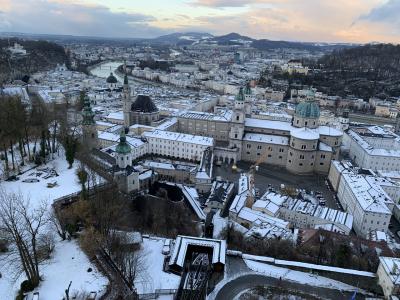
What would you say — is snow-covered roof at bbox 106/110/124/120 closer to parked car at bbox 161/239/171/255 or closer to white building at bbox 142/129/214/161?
white building at bbox 142/129/214/161

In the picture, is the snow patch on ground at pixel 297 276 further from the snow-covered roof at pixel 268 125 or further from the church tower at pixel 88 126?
the snow-covered roof at pixel 268 125

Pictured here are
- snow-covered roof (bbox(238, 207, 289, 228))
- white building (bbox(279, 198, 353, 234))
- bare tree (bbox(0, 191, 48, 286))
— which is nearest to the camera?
bare tree (bbox(0, 191, 48, 286))

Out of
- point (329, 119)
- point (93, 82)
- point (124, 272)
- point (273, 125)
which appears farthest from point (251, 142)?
point (93, 82)

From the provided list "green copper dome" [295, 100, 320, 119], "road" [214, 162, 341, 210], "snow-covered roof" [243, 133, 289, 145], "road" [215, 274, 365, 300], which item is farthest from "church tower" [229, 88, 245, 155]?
"road" [215, 274, 365, 300]

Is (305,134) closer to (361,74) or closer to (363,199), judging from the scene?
(363,199)

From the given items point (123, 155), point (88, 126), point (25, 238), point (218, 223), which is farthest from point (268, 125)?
point (25, 238)
